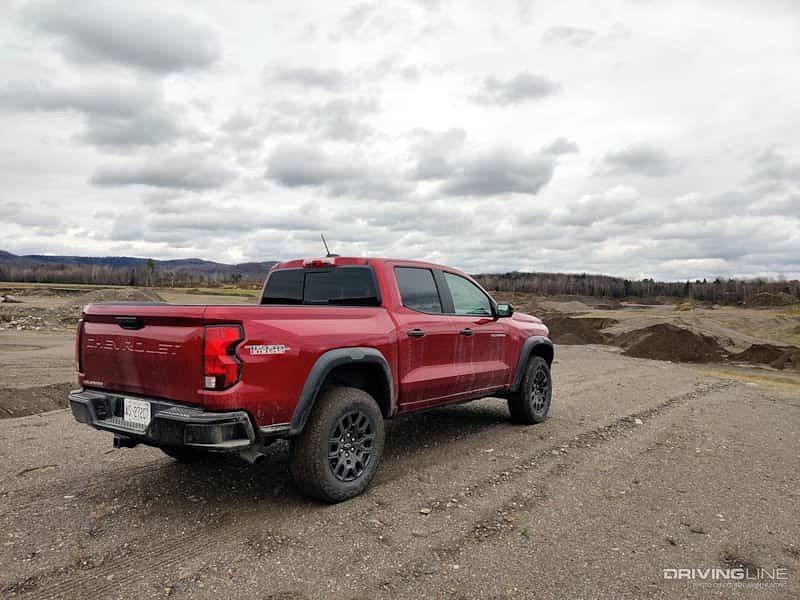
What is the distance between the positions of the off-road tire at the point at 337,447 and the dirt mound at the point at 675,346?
15361 mm

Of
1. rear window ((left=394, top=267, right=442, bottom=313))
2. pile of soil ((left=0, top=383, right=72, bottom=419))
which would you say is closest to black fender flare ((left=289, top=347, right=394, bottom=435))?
rear window ((left=394, top=267, right=442, bottom=313))

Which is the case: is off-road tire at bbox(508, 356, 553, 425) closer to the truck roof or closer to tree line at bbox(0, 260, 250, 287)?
the truck roof

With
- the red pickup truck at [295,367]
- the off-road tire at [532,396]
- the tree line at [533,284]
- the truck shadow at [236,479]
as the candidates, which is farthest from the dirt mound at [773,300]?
the red pickup truck at [295,367]

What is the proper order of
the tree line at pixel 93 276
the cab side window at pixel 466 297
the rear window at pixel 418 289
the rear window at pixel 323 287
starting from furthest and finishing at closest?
the tree line at pixel 93 276, the cab side window at pixel 466 297, the rear window at pixel 418 289, the rear window at pixel 323 287

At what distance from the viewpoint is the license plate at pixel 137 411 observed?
395 centimetres

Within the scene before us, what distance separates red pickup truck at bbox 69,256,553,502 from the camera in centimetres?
368

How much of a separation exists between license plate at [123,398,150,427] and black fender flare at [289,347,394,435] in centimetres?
99

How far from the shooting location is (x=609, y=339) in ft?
70.9

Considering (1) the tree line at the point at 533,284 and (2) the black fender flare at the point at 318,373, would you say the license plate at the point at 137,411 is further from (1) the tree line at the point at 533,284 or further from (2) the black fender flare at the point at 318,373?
(1) the tree line at the point at 533,284

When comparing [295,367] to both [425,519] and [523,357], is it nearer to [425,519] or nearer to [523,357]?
[425,519]

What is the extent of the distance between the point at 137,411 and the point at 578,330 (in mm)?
21448

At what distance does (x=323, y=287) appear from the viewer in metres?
5.48

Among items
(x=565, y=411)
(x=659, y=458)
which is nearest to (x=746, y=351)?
(x=565, y=411)

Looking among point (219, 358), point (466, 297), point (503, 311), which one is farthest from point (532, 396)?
point (219, 358)
